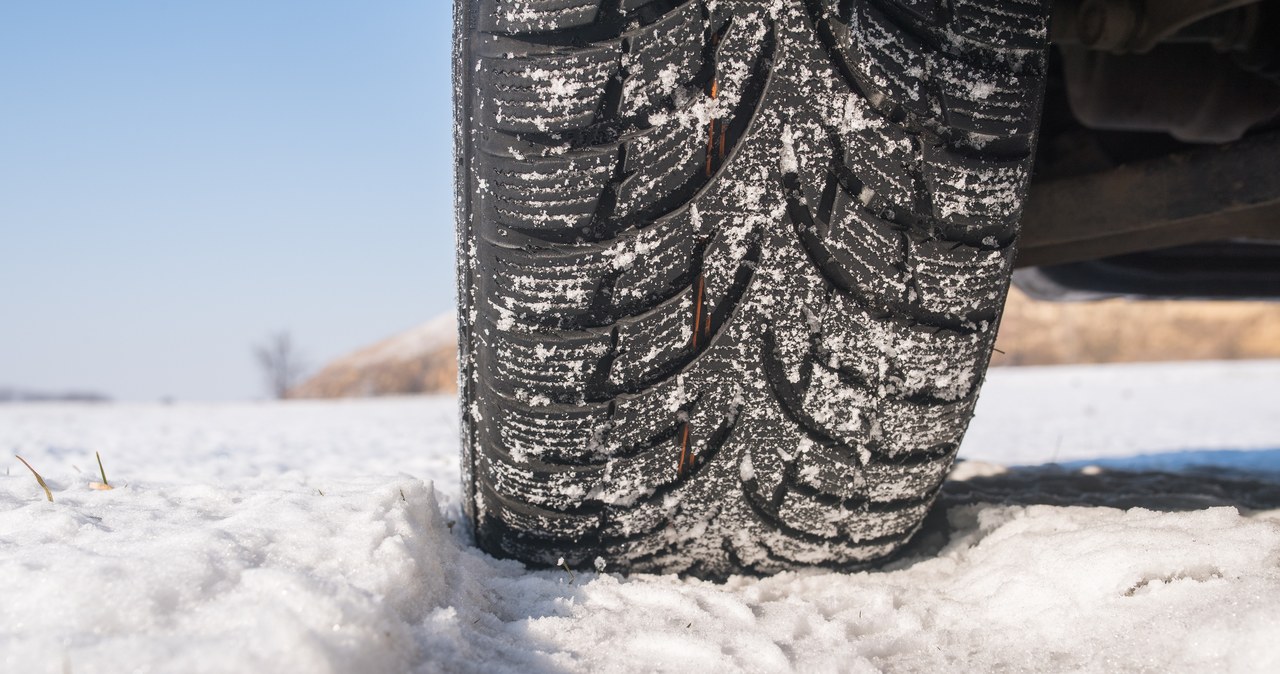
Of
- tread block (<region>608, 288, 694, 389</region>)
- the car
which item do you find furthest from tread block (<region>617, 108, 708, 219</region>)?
tread block (<region>608, 288, 694, 389</region>)

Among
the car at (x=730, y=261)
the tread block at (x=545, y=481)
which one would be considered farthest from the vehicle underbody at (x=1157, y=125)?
the tread block at (x=545, y=481)

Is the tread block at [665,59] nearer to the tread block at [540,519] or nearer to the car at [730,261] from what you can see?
the car at [730,261]

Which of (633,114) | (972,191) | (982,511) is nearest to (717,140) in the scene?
(633,114)

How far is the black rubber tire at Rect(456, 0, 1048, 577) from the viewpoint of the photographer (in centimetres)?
89

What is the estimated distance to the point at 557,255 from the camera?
94 centimetres

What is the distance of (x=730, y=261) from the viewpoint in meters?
0.94

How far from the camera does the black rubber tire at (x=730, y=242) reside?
887 millimetres

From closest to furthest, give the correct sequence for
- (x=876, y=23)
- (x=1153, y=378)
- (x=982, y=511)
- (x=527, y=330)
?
(x=876, y=23), (x=527, y=330), (x=982, y=511), (x=1153, y=378)

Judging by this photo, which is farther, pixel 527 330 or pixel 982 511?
pixel 982 511

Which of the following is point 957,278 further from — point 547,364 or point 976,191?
point 547,364

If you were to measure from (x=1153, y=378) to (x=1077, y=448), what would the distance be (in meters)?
5.06

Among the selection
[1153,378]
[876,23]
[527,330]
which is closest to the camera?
[876,23]

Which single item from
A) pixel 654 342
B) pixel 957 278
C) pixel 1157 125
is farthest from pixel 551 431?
pixel 1157 125

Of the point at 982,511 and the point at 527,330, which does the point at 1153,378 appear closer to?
the point at 982,511
